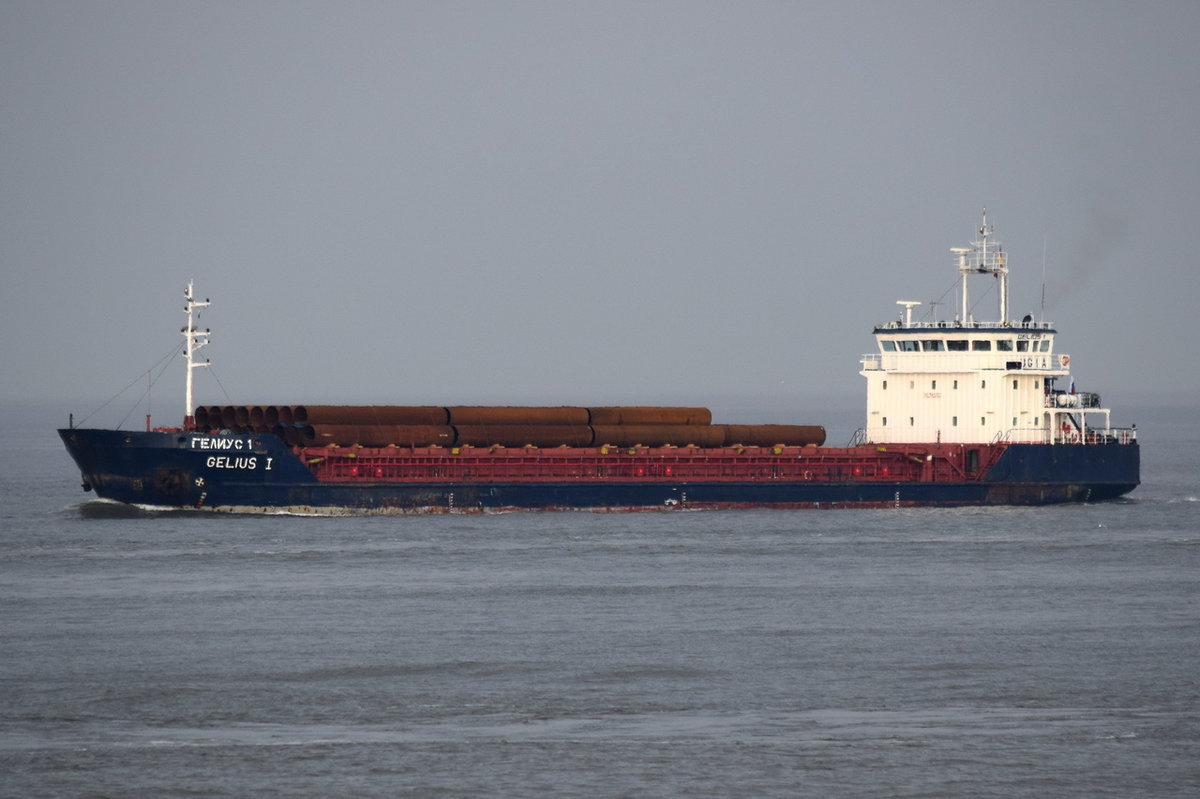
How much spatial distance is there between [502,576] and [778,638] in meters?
10.1

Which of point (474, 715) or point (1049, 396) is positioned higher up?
point (1049, 396)

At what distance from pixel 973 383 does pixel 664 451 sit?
1167 cm

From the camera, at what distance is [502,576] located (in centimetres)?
4303

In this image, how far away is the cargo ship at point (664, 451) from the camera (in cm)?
5431

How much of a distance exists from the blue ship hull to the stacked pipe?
1947 mm

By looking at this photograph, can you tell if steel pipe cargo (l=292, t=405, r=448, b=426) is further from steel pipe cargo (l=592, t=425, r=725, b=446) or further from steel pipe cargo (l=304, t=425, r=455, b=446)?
steel pipe cargo (l=592, t=425, r=725, b=446)

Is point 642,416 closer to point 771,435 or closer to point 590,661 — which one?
point 771,435

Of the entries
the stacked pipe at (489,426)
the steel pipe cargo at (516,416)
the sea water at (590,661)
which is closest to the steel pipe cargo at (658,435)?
the stacked pipe at (489,426)

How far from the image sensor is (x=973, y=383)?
62.9 m

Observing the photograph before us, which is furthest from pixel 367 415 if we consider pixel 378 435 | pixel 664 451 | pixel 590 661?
pixel 590 661

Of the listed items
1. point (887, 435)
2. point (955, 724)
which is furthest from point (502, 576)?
point (887, 435)

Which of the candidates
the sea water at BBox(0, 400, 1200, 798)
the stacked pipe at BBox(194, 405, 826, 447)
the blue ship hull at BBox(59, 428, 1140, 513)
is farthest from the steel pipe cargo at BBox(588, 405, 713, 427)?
the sea water at BBox(0, 400, 1200, 798)

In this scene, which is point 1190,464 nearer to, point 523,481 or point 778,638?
point 523,481

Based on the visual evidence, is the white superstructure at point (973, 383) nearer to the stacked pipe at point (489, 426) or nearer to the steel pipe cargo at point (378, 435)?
the stacked pipe at point (489, 426)
